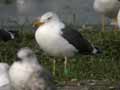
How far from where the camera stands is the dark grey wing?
30.0 ft

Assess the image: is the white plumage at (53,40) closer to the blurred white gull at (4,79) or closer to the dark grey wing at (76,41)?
the dark grey wing at (76,41)

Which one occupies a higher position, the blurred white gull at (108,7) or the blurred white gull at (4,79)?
the blurred white gull at (108,7)

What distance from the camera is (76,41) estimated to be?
30.5ft

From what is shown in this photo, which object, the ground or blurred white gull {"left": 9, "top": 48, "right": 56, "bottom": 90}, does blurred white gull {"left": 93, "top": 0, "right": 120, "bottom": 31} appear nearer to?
the ground

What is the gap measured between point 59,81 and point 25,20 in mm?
4939

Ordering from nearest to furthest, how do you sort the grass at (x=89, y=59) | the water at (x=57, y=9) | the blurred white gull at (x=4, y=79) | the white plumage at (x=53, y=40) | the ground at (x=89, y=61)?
the blurred white gull at (x=4, y=79) → the ground at (x=89, y=61) → the grass at (x=89, y=59) → the white plumage at (x=53, y=40) → the water at (x=57, y=9)

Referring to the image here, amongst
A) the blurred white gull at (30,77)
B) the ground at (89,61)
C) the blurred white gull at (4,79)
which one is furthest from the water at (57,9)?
the blurred white gull at (30,77)

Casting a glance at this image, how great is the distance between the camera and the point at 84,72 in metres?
9.03

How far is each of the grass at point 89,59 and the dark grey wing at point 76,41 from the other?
254 millimetres

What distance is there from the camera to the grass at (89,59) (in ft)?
29.1

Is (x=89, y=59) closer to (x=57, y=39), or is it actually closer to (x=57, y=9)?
(x=57, y=39)

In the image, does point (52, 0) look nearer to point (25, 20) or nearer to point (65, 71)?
point (25, 20)

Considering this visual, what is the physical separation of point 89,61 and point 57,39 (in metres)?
0.97

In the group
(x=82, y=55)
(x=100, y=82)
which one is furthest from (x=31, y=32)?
(x=100, y=82)
